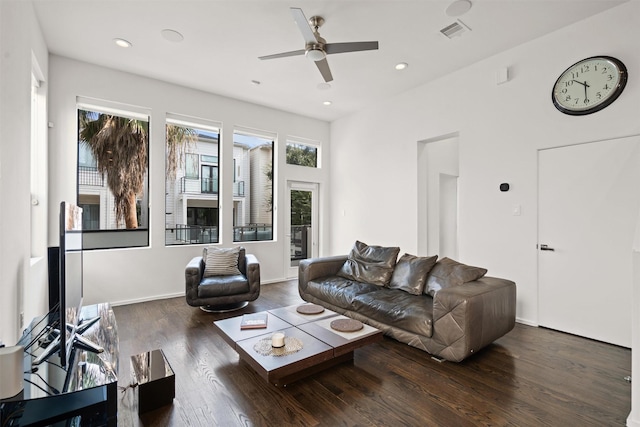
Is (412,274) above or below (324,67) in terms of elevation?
below

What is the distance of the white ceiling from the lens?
9.93 feet

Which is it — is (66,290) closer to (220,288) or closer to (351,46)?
(220,288)

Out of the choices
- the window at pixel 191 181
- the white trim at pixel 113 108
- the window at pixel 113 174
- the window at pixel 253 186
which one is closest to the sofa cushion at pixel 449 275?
the window at pixel 253 186

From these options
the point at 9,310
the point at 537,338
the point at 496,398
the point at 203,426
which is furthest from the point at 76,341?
the point at 537,338

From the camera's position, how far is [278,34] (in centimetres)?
347

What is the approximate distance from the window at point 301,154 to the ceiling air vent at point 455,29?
11.5 ft

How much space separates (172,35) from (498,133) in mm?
4077

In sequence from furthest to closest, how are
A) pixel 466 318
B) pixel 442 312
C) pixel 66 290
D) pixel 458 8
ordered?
pixel 458 8 < pixel 442 312 < pixel 466 318 < pixel 66 290

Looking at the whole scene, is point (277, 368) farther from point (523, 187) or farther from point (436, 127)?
point (436, 127)

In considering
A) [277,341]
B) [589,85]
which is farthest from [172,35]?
[589,85]

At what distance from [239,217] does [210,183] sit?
774 millimetres

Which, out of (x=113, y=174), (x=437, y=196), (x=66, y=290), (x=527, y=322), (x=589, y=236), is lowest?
(x=527, y=322)

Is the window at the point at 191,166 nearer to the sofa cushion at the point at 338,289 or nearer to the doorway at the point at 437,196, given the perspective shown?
the sofa cushion at the point at 338,289

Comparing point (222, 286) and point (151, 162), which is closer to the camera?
point (222, 286)
